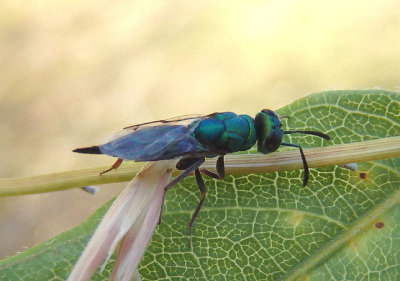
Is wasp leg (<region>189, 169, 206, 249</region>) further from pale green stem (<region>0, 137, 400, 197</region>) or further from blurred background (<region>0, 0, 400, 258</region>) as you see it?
blurred background (<region>0, 0, 400, 258</region>)

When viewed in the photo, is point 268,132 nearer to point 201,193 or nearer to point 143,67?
point 201,193

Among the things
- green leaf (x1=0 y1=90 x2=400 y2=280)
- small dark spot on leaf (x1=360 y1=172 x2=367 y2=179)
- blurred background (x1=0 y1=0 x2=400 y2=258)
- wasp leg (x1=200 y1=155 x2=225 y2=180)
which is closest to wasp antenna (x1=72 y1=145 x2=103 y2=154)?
green leaf (x1=0 y1=90 x2=400 y2=280)

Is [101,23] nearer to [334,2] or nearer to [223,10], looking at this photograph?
[223,10]

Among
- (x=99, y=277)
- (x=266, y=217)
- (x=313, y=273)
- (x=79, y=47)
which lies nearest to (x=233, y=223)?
(x=266, y=217)

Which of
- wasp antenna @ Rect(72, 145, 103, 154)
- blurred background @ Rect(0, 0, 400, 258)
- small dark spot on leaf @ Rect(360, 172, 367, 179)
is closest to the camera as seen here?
wasp antenna @ Rect(72, 145, 103, 154)

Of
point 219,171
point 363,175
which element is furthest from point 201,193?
point 363,175
